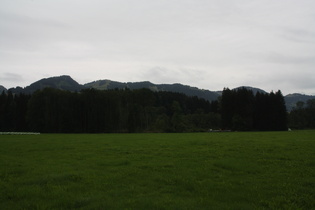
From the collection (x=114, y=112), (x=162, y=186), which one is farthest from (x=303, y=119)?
(x=162, y=186)

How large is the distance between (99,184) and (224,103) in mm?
120276

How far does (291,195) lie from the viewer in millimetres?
11086

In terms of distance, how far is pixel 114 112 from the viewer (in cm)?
12056

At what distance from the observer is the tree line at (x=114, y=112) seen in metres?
115

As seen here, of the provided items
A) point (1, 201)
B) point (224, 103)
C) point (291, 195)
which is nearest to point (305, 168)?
point (291, 195)

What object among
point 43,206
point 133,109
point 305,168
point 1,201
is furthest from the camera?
point 133,109

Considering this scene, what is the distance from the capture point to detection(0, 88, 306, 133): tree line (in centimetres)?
11481

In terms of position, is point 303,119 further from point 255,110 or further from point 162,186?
point 162,186

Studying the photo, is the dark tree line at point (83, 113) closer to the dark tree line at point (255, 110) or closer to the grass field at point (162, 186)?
the dark tree line at point (255, 110)

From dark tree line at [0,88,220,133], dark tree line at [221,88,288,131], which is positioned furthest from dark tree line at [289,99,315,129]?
dark tree line at [0,88,220,133]

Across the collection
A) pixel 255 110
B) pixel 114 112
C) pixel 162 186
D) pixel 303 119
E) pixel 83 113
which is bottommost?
pixel 162 186

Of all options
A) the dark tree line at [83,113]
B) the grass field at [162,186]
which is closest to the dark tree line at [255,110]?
the dark tree line at [83,113]

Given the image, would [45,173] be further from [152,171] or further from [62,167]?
[152,171]

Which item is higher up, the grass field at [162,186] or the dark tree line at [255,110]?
the dark tree line at [255,110]
